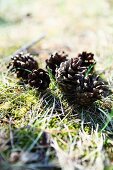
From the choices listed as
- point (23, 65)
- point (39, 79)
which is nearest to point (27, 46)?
point (23, 65)

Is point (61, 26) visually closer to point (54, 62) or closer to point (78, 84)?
point (54, 62)

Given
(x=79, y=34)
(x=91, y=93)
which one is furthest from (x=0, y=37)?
(x=91, y=93)

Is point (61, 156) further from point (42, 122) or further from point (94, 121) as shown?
point (94, 121)

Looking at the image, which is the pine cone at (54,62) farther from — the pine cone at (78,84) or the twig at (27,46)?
the twig at (27,46)

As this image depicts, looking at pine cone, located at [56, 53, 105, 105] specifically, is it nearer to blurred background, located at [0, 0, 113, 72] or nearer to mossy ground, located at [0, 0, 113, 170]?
mossy ground, located at [0, 0, 113, 170]

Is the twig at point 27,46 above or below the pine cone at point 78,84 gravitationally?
above

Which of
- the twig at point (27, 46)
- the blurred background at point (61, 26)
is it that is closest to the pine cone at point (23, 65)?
the twig at point (27, 46)
